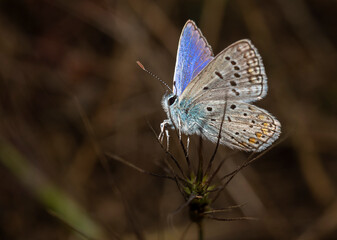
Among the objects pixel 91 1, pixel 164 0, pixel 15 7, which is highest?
pixel 15 7

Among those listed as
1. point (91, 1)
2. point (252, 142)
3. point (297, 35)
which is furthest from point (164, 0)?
point (252, 142)

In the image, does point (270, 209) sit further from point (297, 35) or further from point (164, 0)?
point (164, 0)

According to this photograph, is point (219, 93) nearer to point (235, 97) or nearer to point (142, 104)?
point (235, 97)

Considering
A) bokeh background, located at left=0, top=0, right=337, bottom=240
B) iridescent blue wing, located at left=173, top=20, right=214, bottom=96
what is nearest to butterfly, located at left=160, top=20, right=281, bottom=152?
iridescent blue wing, located at left=173, top=20, right=214, bottom=96

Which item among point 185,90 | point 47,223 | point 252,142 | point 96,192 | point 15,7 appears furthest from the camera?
point 15,7

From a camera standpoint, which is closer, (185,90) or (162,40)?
(185,90)

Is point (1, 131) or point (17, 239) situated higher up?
point (1, 131)
